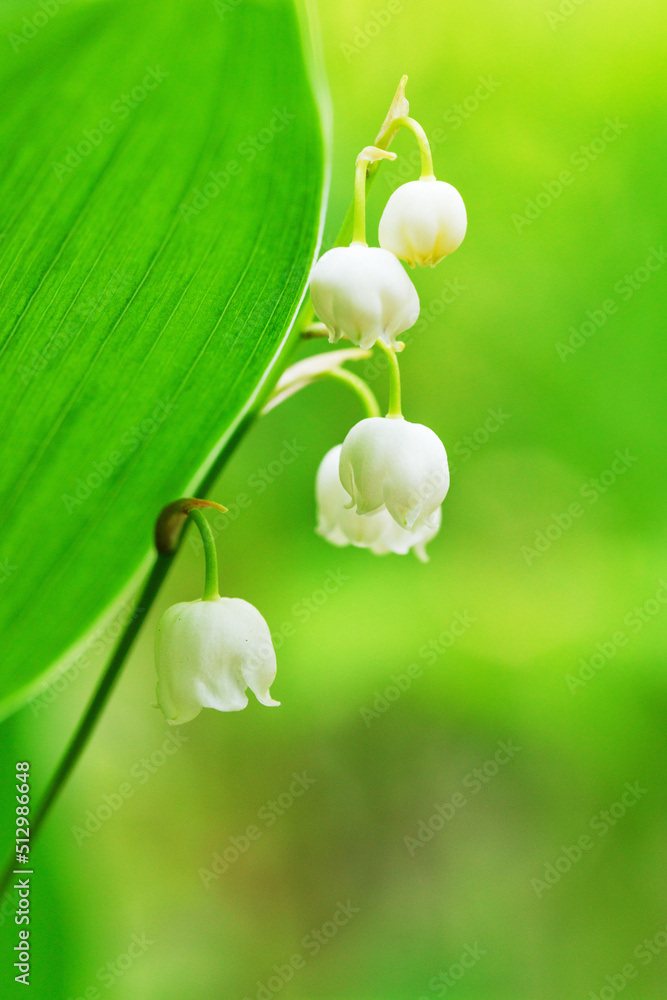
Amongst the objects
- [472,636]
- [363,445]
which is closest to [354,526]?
[363,445]

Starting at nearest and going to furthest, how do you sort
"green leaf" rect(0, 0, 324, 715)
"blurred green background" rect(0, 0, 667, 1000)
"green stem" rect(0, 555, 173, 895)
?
"green leaf" rect(0, 0, 324, 715) → "green stem" rect(0, 555, 173, 895) → "blurred green background" rect(0, 0, 667, 1000)

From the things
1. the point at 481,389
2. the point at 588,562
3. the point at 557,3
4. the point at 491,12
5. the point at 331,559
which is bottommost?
the point at 331,559

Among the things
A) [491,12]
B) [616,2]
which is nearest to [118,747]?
[491,12]

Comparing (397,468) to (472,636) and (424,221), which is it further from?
(472,636)

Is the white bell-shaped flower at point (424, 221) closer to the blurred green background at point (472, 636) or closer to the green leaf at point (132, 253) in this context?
the green leaf at point (132, 253)

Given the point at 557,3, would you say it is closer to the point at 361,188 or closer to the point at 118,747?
the point at 361,188

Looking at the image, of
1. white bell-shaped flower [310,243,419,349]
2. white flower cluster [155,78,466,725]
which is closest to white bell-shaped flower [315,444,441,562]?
white flower cluster [155,78,466,725]

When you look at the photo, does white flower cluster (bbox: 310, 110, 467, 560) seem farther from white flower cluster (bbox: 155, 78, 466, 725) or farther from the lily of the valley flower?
the lily of the valley flower
